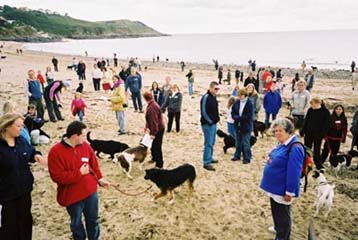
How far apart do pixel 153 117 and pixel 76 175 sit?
9.86 feet

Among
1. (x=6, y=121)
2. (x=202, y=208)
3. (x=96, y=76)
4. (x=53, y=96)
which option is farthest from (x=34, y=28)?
(x=6, y=121)

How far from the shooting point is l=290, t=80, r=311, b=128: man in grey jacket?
7.46m

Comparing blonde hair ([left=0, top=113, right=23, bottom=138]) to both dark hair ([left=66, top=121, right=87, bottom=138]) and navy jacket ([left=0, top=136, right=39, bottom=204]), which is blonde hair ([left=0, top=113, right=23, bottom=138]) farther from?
dark hair ([left=66, top=121, right=87, bottom=138])

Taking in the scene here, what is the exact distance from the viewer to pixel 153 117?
20.7 ft

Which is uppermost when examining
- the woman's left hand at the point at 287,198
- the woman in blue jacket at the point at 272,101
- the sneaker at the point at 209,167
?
the woman in blue jacket at the point at 272,101

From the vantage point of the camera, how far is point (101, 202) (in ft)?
17.9

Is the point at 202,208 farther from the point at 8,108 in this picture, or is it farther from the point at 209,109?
the point at 8,108

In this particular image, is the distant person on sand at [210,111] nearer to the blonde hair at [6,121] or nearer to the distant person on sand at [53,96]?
the blonde hair at [6,121]

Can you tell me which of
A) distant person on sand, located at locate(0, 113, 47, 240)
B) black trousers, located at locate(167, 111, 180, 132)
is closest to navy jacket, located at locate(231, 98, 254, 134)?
black trousers, located at locate(167, 111, 180, 132)

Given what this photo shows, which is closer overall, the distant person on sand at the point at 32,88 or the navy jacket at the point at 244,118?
the navy jacket at the point at 244,118

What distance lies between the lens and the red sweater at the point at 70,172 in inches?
131

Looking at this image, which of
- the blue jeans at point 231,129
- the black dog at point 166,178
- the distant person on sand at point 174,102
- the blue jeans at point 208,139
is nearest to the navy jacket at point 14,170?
the black dog at point 166,178

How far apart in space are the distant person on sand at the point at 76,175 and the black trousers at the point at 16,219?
358 mm

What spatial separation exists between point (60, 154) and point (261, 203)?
11.9ft
